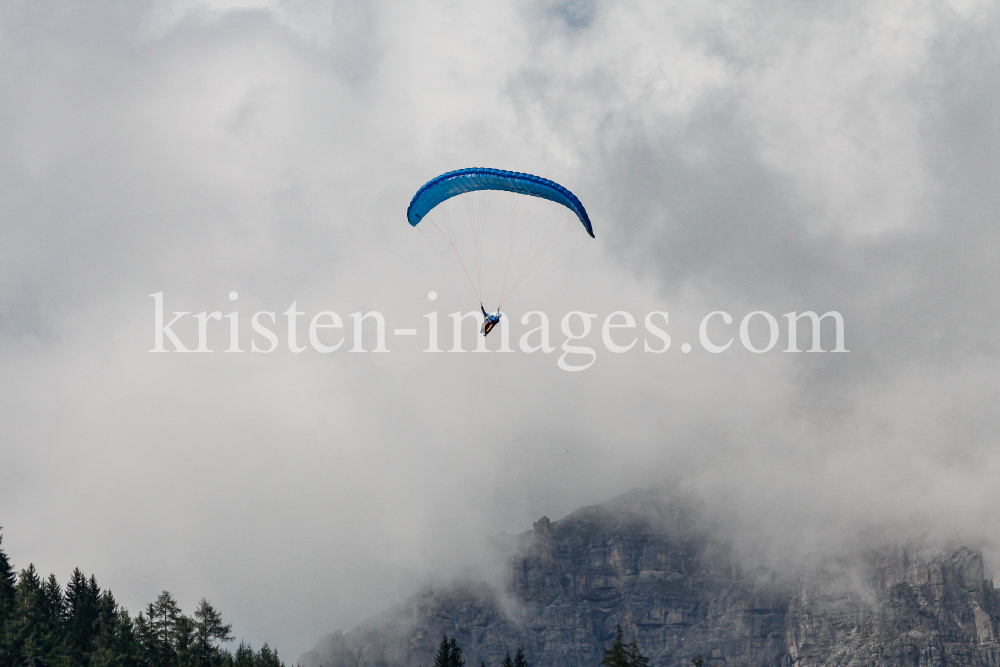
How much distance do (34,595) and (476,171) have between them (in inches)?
2673

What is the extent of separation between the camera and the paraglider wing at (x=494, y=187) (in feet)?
392

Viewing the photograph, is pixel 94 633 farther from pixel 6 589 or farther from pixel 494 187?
pixel 494 187

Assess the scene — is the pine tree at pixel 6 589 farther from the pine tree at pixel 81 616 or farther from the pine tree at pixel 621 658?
the pine tree at pixel 621 658

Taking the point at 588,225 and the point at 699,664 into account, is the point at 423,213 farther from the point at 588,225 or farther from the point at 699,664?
the point at 699,664

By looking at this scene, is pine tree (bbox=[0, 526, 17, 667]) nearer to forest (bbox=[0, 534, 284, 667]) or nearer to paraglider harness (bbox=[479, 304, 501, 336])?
forest (bbox=[0, 534, 284, 667])

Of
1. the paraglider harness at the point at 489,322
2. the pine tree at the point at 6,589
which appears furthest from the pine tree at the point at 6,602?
the paraglider harness at the point at 489,322

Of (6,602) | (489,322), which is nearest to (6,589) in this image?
(6,602)

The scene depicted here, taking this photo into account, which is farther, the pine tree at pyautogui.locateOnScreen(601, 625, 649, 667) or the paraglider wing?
the paraglider wing

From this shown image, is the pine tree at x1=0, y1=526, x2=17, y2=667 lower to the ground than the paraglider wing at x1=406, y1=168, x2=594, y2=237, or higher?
lower

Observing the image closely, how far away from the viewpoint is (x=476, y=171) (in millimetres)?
120688

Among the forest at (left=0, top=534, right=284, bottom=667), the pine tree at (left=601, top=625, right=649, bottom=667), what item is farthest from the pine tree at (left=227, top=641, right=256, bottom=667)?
the pine tree at (left=601, top=625, right=649, bottom=667)

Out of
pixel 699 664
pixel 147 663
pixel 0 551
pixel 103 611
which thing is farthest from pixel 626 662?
pixel 0 551

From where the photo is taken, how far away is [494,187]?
12188 cm

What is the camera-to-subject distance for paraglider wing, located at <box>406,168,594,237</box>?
392ft
